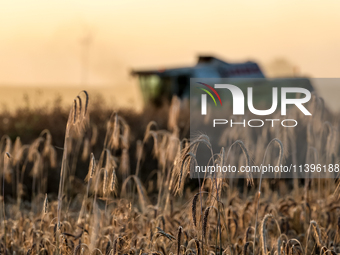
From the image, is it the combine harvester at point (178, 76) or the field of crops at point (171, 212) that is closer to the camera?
the field of crops at point (171, 212)

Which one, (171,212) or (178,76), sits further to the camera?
(178,76)

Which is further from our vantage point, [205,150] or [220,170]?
[205,150]

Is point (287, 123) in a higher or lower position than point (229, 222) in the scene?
higher

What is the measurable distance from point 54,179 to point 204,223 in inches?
275

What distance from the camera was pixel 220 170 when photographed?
2365 millimetres

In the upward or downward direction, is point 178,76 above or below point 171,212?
above

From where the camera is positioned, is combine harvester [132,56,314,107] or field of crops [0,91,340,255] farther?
combine harvester [132,56,314,107]

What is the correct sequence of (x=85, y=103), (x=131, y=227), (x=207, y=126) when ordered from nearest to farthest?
1. (x=85, y=103)
2. (x=131, y=227)
3. (x=207, y=126)

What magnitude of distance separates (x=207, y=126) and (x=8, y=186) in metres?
5.13

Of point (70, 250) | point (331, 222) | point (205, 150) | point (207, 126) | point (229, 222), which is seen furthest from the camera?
point (207, 126)

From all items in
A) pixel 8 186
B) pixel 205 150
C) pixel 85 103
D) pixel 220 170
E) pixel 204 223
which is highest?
pixel 85 103

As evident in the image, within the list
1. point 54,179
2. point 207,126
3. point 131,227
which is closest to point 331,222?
point 131,227

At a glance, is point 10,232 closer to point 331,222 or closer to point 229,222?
point 229,222

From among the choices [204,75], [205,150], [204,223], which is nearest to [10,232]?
[204,223]
